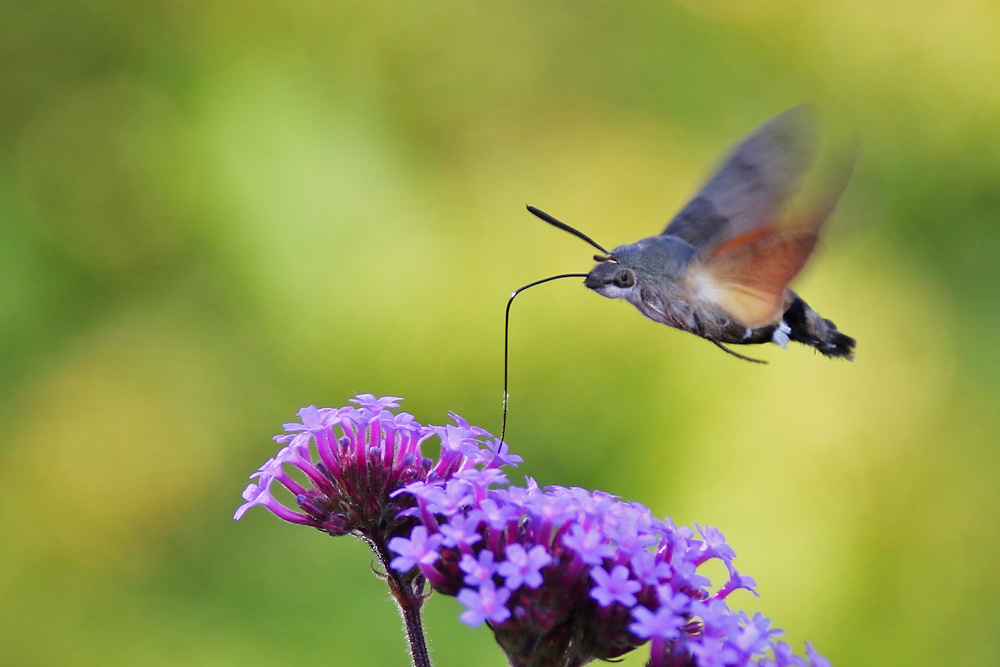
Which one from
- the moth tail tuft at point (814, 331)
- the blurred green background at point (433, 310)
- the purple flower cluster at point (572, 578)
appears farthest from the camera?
the blurred green background at point (433, 310)

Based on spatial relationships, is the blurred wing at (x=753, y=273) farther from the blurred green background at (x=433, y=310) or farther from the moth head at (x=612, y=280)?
the blurred green background at (x=433, y=310)

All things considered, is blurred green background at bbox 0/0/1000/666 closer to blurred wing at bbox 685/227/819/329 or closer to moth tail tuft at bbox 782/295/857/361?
moth tail tuft at bbox 782/295/857/361

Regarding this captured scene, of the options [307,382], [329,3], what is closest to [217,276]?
[307,382]

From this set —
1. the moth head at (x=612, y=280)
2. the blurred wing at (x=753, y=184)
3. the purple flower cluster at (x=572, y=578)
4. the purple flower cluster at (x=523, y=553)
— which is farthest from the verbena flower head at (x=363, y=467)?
the blurred wing at (x=753, y=184)

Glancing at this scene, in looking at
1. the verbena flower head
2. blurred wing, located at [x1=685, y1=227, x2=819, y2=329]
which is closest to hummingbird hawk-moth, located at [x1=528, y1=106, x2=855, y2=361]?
blurred wing, located at [x1=685, y1=227, x2=819, y2=329]

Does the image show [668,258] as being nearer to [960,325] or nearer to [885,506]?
[885,506]

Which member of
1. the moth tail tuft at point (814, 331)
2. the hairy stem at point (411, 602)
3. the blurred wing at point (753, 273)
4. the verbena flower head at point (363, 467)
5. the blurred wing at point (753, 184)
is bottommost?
the hairy stem at point (411, 602)

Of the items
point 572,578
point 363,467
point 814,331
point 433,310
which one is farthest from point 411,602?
point 433,310

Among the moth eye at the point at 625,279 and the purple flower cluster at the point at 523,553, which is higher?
the moth eye at the point at 625,279

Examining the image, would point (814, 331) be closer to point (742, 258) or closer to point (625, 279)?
point (742, 258)
